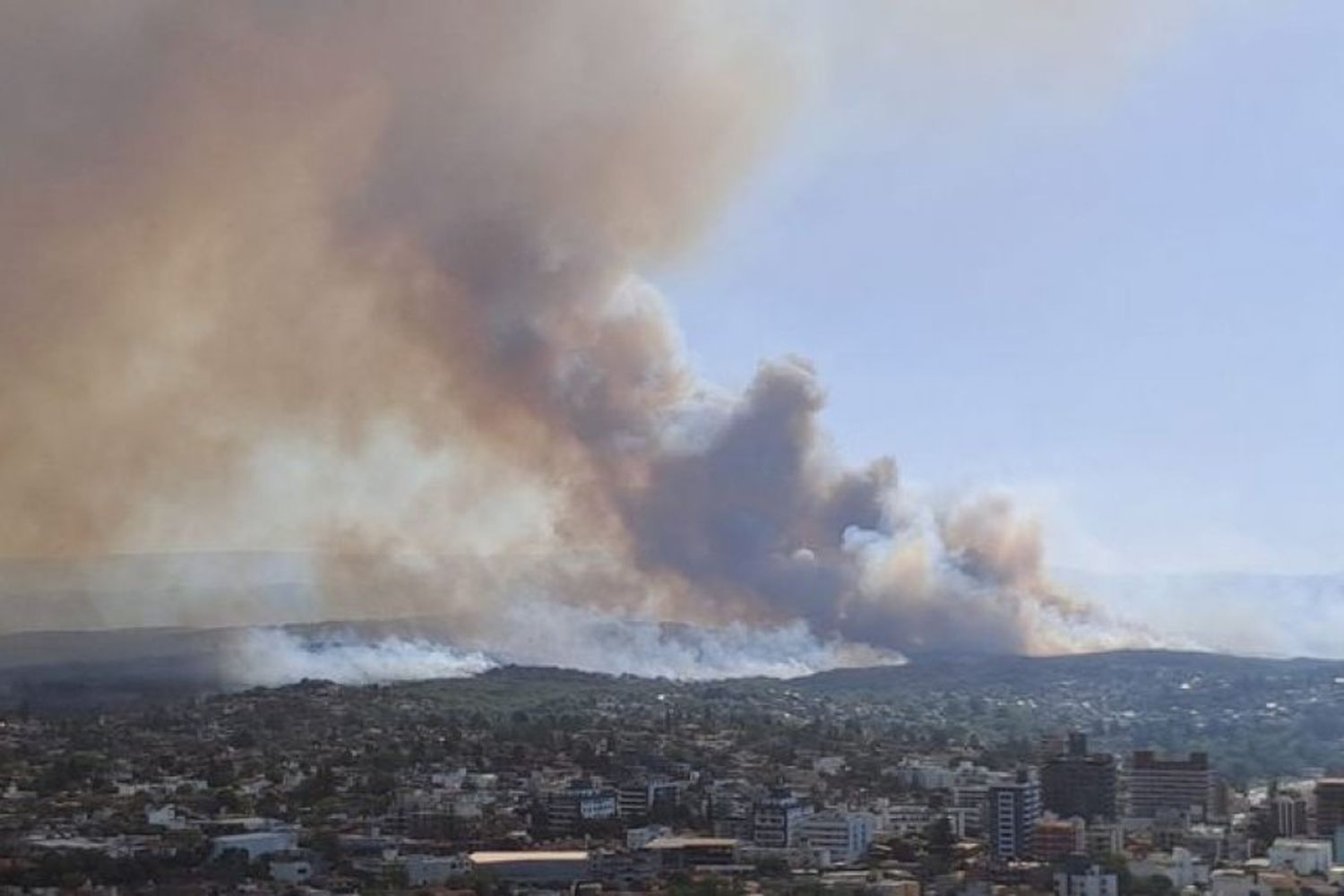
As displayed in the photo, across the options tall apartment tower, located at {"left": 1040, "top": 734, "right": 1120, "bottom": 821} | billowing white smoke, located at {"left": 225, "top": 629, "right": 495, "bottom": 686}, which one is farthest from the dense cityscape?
billowing white smoke, located at {"left": 225, "top": 629, "right": 495, "bottom": 686}

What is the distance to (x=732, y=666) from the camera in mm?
40906

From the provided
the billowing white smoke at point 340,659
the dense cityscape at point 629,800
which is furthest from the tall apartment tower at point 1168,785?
the billowing white smoke at point 340,659

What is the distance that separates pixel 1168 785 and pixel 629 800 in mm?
6347

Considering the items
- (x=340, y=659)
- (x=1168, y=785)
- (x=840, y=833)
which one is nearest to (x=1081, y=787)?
(x=1168, y=785)

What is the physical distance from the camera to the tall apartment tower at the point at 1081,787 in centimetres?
2475

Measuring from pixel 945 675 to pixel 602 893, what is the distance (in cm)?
2107

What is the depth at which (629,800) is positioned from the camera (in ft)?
83.8

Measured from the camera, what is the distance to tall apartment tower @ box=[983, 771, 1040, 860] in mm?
22719

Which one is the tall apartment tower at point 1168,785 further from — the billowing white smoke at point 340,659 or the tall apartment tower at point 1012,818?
the billowing white smoke at point 340,659

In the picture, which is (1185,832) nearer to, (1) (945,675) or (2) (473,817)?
(2) (473,817)

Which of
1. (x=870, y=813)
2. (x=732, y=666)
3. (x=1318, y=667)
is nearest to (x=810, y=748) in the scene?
(x=870, y=813)

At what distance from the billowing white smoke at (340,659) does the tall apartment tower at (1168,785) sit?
16.3 metres

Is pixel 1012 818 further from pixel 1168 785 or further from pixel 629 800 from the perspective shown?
pixel 629 800

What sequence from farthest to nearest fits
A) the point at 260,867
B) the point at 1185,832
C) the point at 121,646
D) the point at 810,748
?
the point at 121,646, the point at 810,748, the point at 1185,832, the point at 260,867
